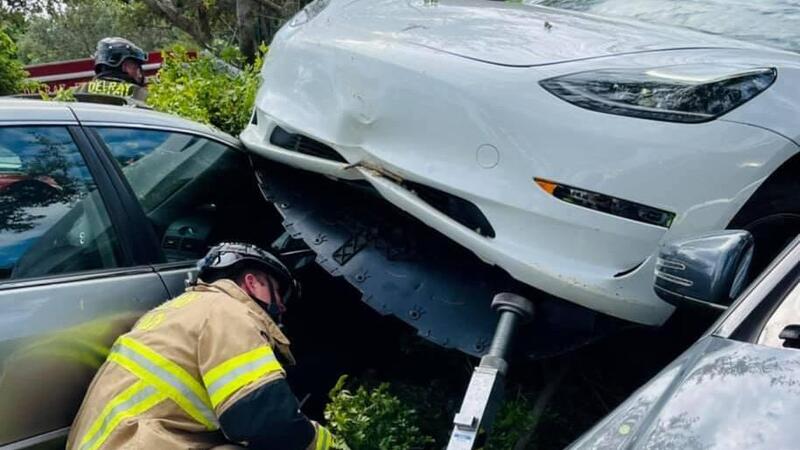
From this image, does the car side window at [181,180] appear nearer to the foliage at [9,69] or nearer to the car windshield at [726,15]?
the car windshield at [726,15]

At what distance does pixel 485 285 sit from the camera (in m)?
3.08

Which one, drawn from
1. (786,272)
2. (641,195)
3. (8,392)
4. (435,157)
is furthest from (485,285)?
(8,392)

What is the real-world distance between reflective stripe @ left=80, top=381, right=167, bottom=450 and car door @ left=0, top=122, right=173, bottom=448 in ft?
0.80

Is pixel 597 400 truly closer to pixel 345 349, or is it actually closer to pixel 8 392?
pixel 345 349

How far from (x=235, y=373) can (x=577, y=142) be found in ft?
4.22

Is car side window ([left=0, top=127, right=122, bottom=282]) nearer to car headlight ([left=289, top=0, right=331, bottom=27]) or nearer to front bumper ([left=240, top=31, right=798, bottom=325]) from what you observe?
front bumper ([left=240, top=31, right=798, bottom=325])

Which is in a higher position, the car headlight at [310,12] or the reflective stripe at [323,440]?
the car headlight at [310,12]

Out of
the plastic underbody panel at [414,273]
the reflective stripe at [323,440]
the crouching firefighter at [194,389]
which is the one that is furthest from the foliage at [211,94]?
the reflective stripe at [323,440]

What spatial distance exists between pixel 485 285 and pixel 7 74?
644cm

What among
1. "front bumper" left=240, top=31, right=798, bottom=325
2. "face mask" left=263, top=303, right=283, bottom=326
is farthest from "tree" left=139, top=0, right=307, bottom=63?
"face mask" left=263, top=303, right=283, bottom=326

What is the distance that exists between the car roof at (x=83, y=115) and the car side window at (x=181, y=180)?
38 mm

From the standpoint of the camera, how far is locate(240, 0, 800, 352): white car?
2.61 metres

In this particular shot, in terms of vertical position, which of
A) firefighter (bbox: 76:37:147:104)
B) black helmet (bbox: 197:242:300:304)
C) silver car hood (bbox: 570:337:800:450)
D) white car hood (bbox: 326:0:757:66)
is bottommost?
firefighter (bbox: 76:37:147:104)

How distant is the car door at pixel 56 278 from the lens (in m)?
2.48
